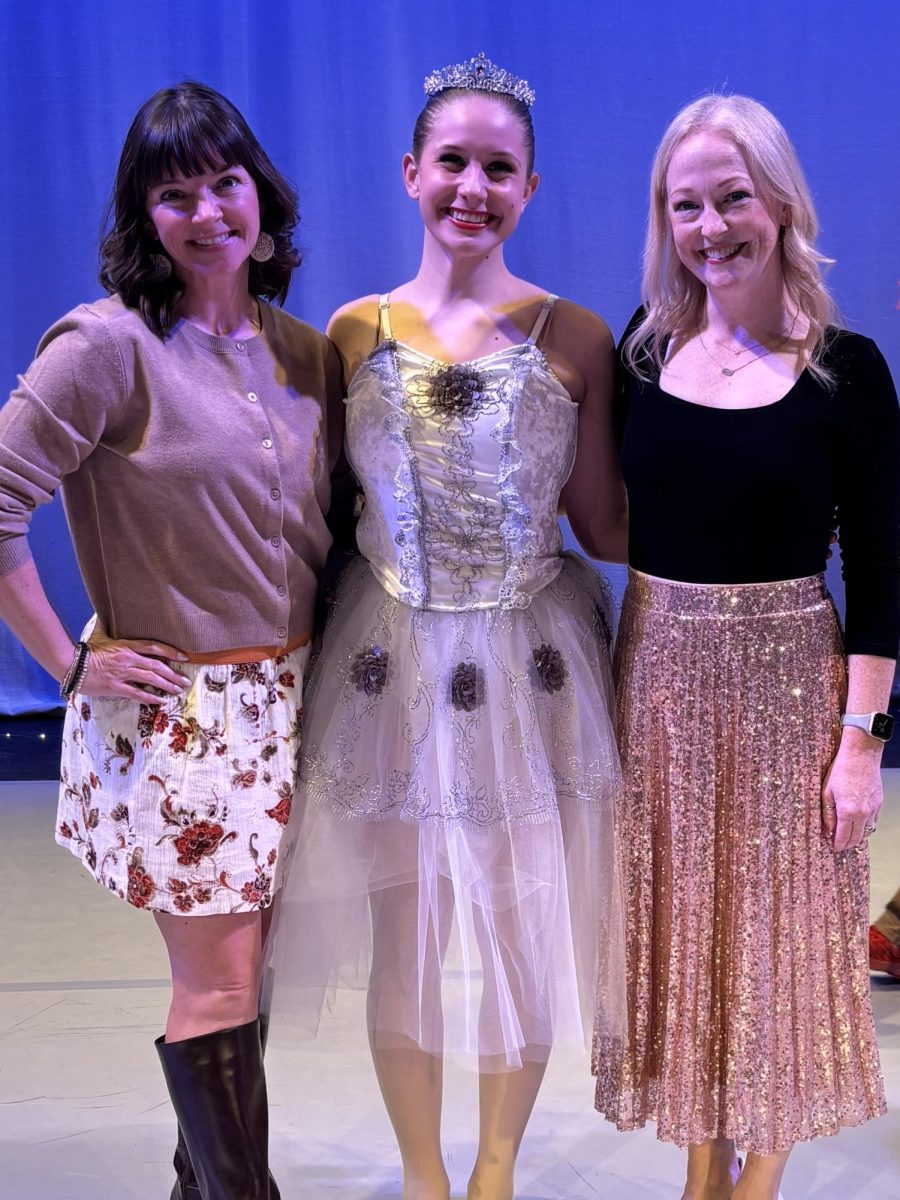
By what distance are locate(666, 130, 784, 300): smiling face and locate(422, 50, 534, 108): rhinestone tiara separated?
237 mm

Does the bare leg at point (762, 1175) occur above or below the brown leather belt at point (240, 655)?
below

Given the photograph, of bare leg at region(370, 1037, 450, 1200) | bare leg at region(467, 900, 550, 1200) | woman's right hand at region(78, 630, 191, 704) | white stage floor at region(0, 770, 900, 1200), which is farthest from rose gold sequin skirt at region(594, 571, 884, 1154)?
woman's right hand at region(78, 630, 191, 704)

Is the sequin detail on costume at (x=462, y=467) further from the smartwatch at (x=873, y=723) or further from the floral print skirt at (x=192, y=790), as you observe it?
the smartwatch at (x=873, y=723)

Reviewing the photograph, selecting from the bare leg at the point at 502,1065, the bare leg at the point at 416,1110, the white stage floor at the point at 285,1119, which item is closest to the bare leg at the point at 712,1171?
the white stage floor at the point at 285,1119

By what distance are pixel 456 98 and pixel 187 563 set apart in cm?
71

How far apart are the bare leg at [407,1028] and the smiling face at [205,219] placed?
2.83 feet

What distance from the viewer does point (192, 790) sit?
1.71 meters

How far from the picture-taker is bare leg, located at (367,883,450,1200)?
182 centimetres

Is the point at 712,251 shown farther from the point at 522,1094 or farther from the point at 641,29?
the point at 641,29

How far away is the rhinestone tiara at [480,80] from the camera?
1794mm

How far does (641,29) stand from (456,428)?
10.8 feet

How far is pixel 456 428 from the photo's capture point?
1.79 m

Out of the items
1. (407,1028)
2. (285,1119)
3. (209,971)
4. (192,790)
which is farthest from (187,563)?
(285,1119)

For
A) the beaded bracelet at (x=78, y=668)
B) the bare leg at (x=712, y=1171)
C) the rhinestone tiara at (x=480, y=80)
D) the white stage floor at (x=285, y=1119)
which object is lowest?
the white stage floor at (x=285, y=1119)
